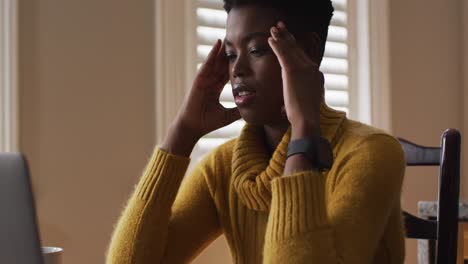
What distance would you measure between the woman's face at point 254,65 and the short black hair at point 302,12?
0.01 m

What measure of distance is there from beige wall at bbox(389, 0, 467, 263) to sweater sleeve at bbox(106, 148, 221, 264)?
4.95ft

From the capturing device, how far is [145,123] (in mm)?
1952

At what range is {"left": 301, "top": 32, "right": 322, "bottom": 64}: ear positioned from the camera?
1136mm

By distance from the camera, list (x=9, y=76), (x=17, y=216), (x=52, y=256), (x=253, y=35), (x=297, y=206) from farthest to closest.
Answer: (x=9, y=76), (x=52, y=256), (x=253, y=35), (x=297, y=206), (x=17, y=216)

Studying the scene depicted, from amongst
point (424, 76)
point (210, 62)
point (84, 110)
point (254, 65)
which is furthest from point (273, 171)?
point (424, 76)

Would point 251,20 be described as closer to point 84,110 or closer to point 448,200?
point 448,200

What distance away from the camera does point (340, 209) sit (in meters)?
1.03

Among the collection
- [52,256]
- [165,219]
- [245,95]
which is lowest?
[52,256]

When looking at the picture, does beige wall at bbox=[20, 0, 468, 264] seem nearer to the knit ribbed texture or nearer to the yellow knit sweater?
the yellow knit sweater

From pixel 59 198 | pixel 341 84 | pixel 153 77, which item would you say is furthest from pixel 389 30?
pixel 59 198

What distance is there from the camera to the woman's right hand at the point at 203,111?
126cm

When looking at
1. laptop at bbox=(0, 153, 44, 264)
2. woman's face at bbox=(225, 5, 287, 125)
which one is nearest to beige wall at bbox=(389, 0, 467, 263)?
woman's face at bbox=(225, 5, 287, 125)

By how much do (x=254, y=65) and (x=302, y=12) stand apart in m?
0.11

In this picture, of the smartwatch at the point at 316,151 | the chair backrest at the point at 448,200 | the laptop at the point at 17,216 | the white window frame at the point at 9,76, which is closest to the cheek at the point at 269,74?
the smartwatch at the point at 316,151
